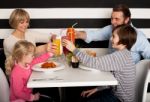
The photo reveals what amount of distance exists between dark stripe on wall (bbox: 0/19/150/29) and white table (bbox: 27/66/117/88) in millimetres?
782

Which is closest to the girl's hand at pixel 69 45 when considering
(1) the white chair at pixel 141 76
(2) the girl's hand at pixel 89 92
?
(2) the girl's hand at pixel 89 92

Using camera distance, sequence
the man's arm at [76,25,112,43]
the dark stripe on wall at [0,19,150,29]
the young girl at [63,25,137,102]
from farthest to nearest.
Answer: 1. the dark stripe on wall at [0,19,150,29]
2. the man's arm at [76,25,112,43]
3. the young girl at [63,25,137,102]

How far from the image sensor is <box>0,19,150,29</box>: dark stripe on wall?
2.51 meters

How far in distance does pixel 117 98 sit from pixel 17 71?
2.04 feet

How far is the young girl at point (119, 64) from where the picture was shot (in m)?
1.72

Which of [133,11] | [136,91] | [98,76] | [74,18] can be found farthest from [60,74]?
[133,11]

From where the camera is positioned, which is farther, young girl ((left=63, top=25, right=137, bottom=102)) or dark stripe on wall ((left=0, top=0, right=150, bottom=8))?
dark stripe on wall ((left=0, top=0, right=150, bottom=8))

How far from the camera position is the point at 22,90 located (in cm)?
176

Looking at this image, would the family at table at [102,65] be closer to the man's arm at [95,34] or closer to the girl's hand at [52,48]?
the girl's hand at [52,48]

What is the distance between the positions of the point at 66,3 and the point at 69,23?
17 centimetres

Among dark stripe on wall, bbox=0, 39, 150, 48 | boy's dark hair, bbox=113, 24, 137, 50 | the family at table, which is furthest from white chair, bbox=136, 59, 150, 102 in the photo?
dark stripe on wall, bbox=0, 39, 150, 48

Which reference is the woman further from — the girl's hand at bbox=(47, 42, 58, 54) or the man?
the man

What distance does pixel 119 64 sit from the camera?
5.63 feet

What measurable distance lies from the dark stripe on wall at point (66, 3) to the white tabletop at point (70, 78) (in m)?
0.83
